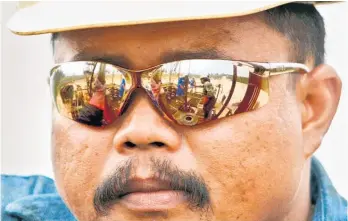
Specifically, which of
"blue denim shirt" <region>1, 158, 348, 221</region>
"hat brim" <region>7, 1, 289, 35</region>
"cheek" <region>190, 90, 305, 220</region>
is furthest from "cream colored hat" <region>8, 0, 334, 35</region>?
"blue denim shirt" <region>1, 158, 348, 221</region>

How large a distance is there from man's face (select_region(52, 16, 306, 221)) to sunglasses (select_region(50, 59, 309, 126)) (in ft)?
0.07

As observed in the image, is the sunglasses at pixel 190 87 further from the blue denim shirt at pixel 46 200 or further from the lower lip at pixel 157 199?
the blue denim shirt at pixel 46 200

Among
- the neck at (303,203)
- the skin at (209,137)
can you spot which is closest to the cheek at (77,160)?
the skin at (209,137)

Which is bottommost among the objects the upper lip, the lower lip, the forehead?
the lower lip

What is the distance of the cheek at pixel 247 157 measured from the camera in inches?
60.4

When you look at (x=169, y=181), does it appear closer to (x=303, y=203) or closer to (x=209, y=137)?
(x=209, y=137)

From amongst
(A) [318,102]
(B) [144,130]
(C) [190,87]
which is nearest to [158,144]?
(B) [144,130]

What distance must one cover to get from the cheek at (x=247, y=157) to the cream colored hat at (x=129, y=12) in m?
0.27

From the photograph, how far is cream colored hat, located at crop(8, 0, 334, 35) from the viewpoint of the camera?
4.85ft

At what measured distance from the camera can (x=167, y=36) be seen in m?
1.54

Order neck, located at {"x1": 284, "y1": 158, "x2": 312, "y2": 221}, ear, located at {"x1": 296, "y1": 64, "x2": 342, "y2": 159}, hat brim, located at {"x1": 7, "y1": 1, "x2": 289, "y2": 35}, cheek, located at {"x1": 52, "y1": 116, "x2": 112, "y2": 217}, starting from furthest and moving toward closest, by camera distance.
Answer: neck, located at {"x1": 284, "y1": 158, "x2": 312, "y2": 221}, ear, located at {"x1": 296, "y1": 64, "x2": 342, "y2": 159}, cheek, located at {"x1": 52, "y1": 116, "x2": 112, "y2": 217}, hat brim, located at {"x1": 7, "y1": 1, "x2": 289, "y2": 35}

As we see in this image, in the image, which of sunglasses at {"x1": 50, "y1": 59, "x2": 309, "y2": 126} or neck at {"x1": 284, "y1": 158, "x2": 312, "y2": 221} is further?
neck at {"x1": 284, "y1": 158, "x2": 312, "y2": 221}

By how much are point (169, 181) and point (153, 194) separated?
0.06 metres

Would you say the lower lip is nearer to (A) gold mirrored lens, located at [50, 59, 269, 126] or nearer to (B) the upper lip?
(B) the upper lip
